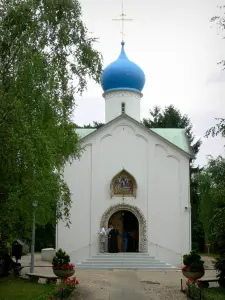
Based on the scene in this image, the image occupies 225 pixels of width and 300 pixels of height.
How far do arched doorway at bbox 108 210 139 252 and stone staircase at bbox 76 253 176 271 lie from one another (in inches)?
54.1

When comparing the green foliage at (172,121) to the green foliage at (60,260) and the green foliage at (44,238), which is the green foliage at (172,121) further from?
the green foliage at (60,260)

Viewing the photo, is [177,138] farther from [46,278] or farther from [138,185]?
[46,278]

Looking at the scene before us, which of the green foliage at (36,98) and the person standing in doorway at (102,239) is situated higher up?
the green foliage at (36,98)

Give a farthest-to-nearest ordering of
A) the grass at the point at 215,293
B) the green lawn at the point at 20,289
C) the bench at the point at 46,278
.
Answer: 1. the bench at the point at 46,278
2. the green lawn at the point at 20,289
3. the grass at the point at 215,293

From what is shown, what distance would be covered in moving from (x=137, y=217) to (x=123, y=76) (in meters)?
8.63

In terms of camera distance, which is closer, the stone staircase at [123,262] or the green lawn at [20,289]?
the green lawn at [20,289]

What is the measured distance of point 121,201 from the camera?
2162cm

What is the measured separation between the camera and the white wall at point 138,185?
2111 cm

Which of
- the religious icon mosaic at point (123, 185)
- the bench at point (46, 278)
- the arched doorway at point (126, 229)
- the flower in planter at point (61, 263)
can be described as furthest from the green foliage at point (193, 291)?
the religious icon mosaic at point (123, 185)

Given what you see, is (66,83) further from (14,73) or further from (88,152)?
(88,152)

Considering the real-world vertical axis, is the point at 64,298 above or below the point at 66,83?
below

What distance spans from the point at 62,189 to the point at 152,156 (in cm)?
929

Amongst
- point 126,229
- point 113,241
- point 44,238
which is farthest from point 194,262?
point 44,238

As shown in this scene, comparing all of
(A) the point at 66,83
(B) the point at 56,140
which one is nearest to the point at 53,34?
(A) the point at 66,83
